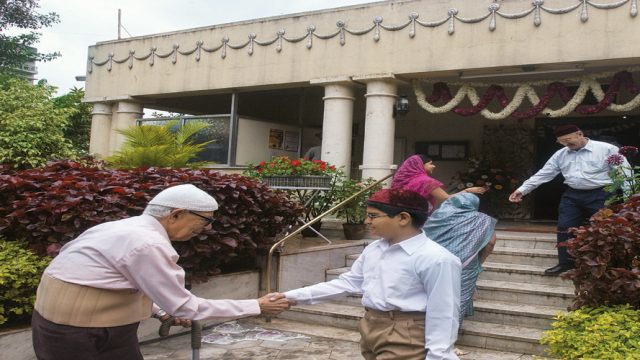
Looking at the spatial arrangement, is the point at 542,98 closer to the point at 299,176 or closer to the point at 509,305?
the point at 299,176

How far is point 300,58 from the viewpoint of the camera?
35.7 ft

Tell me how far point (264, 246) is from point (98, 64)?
28.0 feet

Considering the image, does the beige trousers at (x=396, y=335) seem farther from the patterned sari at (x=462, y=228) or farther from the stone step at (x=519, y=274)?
the stone step at (x=519, y=274)

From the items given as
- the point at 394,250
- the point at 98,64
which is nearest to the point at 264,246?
the point at 394,250

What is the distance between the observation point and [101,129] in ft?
44.7

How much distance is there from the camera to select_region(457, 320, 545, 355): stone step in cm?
532

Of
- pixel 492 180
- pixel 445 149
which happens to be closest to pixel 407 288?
pixel 492 180

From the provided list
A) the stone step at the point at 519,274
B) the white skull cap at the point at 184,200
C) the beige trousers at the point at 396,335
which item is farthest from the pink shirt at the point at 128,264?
the stone step at the point at 519,274

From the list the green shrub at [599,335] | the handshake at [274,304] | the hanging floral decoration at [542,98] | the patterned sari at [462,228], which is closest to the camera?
the handshake at [274,304]

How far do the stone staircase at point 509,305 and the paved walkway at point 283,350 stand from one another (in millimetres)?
131

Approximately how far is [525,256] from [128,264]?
5.48m

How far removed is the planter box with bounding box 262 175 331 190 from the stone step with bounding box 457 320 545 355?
3.09m

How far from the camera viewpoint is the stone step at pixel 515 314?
5.67 meters

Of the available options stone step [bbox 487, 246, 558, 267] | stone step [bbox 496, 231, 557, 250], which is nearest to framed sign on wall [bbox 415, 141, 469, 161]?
stone step [bbox 496, 231, 557, 250]
